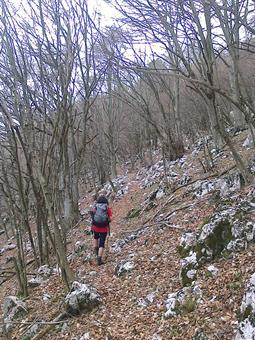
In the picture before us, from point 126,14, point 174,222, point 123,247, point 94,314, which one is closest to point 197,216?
point 174,222

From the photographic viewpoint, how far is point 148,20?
7473mm

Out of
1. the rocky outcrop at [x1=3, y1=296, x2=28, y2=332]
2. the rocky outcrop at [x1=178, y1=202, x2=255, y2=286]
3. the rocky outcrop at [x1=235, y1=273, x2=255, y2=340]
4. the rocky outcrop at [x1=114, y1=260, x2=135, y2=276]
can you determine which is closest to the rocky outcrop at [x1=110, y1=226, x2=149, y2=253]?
the rocky outcrop at [x1=114, y1=260, x2=135, y2=276]

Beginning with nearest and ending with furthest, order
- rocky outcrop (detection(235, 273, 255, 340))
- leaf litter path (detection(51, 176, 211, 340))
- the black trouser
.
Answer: rocky outcrop (detection(235, 273, 255, 340)), leaf litter path (detection(51, 176, 211, 340)), the black trouser

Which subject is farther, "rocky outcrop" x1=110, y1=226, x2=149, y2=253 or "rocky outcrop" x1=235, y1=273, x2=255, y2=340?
"rocky outcrop" x1=110, y1=226, x2=149, y2=253

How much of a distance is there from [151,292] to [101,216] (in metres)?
2.92

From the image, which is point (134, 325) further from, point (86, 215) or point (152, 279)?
point (86, 215)

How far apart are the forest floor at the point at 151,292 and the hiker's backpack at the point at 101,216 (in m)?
0.78

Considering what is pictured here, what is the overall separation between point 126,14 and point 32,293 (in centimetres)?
630

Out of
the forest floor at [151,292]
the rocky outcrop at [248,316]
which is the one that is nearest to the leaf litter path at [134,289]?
the forest floor at [151,292]

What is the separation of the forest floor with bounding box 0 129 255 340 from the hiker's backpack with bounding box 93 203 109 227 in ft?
2.57

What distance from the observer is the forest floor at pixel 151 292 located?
13.5 feet

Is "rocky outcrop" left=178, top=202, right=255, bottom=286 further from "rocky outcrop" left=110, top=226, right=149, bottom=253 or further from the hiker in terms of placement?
"rocky outcrop" left=110, top=226, right=149, bottom=253

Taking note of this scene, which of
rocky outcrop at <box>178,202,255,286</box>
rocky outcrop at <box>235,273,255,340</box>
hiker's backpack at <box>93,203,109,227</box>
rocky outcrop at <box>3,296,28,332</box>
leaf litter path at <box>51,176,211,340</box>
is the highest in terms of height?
hiker's backpack at <box>93,203,109,227</box>

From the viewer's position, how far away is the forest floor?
412 cm
